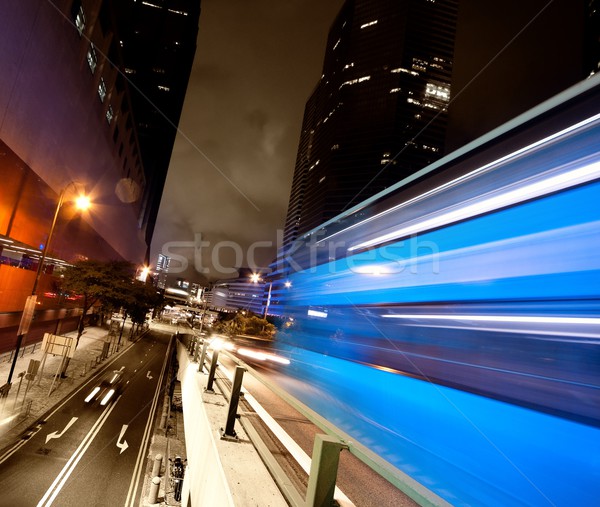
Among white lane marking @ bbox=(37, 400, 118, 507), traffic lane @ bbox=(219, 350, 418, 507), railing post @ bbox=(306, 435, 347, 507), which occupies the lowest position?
white lane marking @ bbox=(37, 400, 118, 507)

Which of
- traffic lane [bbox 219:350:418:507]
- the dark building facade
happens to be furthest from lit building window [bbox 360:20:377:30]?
traffic lane [bbox 219:350:418:507]

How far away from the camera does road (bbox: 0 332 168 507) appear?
11750 millimetres

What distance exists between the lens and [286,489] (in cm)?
234

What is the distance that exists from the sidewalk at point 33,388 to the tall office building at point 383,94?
338 feet

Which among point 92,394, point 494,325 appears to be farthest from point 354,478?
point 92,394

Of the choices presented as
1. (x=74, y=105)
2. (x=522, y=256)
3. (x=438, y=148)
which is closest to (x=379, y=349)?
(x=522, y=256)

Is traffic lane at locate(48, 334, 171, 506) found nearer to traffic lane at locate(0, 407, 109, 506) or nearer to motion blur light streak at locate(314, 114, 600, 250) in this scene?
traffic lane at locate(0, 407, 109, 506)

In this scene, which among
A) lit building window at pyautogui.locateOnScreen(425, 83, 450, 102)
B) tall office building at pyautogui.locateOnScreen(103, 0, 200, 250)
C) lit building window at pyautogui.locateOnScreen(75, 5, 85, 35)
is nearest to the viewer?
lit building window at pyautogui.locateOnScreen(75, 5, 85, 35)

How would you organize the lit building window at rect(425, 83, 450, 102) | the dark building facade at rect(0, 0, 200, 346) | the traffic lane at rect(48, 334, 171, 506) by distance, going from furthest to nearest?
1. the lit building window at rect(425, 83, 450, 102)
2. the dark building facade at rect(0, 0, 200, 346)
3. the traffic lane at rect(48, 334, 171, 506)

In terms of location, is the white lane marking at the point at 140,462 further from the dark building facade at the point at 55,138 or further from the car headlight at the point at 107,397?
the dark building facade at the point at 55,138

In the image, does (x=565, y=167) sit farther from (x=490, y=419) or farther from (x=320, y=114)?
(x=320, y=114)

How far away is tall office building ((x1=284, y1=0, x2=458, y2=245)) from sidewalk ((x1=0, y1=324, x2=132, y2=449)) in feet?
338

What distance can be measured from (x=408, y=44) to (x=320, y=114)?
155ft

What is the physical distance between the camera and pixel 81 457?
47.6 feet
